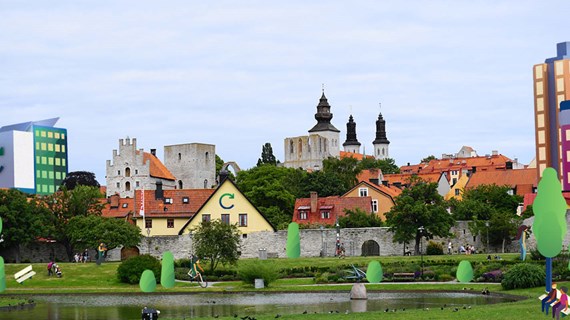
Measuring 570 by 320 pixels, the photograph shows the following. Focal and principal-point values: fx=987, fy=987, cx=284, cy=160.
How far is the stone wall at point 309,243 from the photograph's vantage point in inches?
2884

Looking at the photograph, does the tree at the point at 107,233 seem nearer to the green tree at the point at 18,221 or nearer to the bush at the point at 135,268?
the green tree at the point at 18,221

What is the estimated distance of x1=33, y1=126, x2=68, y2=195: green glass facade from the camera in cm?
12706

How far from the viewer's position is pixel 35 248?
7981cm

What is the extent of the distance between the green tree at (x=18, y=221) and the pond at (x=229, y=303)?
3080cm

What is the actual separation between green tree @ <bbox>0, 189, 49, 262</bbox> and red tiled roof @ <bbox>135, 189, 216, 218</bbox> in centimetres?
985

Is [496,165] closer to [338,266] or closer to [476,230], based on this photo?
[476,230]

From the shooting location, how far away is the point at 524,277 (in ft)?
128

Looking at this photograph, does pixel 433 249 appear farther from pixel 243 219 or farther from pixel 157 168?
pixel 157 168

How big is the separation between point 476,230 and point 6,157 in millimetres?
59904

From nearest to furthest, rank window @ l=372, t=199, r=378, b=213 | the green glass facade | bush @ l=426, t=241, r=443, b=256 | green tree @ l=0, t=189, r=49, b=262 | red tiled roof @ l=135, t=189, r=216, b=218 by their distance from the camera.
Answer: bush @ l=426, t=241, r=443, b=256, green tree @ l=0, t=189, r=49, b=262, red tiled roof @ l=135, t=189, r=216, b=218, window @ l=372, t=199, r=378, b=213, the green glass facade

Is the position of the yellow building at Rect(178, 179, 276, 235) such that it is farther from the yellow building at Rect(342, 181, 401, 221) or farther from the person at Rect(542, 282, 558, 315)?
the person at Rect(542, 282, 558, 315)

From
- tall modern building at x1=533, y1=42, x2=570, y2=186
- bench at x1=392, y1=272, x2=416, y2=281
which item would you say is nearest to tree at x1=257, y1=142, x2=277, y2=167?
tall modern building at x1=533, y1=42, x2=570, y2=186

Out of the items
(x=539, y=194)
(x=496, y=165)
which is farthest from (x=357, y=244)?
(x=496, y=165)

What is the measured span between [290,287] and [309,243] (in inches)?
1059
